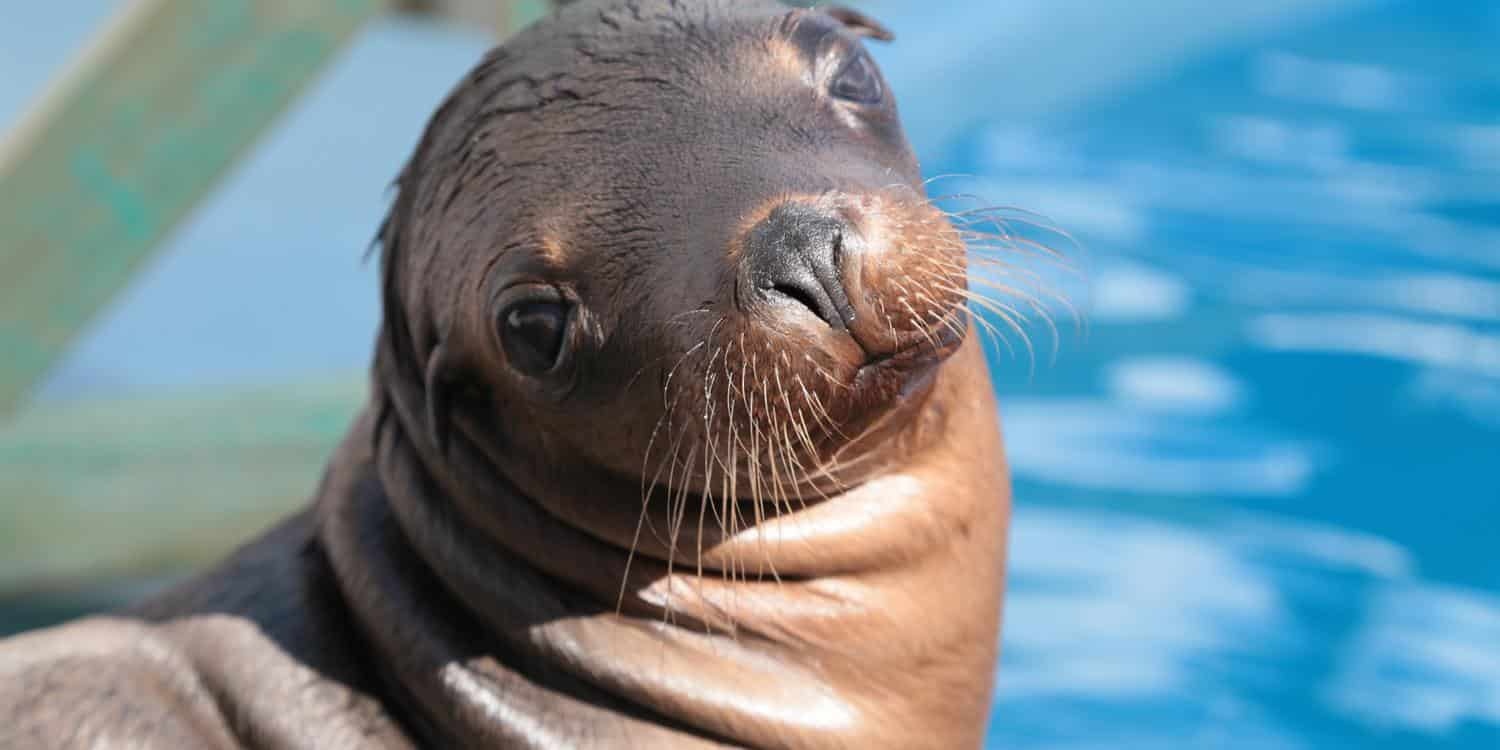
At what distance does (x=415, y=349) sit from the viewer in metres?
2.83

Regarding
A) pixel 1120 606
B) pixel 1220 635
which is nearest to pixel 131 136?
pixel 1120 606

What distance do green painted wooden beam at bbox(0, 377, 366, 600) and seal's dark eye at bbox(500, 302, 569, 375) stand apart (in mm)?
3362

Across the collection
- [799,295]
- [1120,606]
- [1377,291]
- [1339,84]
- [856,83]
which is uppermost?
[1339,84]

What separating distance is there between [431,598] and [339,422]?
3.28 metres

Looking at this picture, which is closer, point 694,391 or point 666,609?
point 694,391

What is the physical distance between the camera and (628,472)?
2604 mm

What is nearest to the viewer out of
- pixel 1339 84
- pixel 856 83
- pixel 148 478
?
pixel 856 83

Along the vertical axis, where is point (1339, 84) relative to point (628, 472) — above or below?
above

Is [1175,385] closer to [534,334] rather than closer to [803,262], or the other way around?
[534,334]

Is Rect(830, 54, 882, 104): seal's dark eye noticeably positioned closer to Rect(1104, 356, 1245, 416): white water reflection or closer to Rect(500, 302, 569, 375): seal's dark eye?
Rect(500, 302, 569, 375): seal's dark eye

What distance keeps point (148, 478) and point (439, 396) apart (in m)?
3.30

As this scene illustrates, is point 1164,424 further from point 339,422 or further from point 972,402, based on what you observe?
point 972,402

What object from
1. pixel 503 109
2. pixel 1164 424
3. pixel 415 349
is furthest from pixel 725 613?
pixel 1164 424

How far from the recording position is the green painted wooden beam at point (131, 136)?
4926 mm
